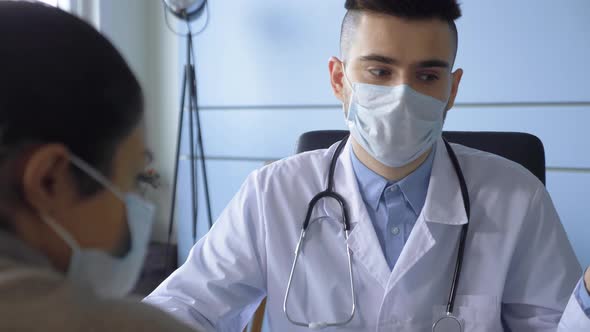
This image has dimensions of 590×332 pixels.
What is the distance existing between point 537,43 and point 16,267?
6.63 feet

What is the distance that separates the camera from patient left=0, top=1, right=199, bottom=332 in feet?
1.57

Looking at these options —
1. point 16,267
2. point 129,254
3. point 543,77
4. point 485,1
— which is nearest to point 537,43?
point 543,77

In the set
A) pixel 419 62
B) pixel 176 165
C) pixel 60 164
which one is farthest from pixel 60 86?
pixel 176 165

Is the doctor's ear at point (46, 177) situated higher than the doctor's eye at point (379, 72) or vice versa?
the doctor's eye at point (379, 72)

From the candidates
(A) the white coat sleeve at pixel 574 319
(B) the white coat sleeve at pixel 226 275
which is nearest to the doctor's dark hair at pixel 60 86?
(B) the white coat sleeve at pixel 226 275

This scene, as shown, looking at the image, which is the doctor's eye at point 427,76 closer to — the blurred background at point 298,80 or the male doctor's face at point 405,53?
the male doctor's face at point 405,53

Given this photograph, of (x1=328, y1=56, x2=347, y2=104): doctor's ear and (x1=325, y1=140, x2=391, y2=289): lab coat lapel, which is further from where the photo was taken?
(x1=328, y1=56, x2=347, y2=104): doctor's ear

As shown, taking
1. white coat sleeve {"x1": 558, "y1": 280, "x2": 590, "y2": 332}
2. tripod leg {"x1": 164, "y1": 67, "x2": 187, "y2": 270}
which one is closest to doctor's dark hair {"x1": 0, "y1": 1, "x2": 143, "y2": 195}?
white coat sleeve {"x1": 558, "y1": 280, "x2": 590, "y2": 332}

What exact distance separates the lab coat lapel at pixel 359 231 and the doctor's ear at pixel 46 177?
70 centimetres

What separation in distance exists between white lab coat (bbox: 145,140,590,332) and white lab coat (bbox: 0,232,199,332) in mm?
561

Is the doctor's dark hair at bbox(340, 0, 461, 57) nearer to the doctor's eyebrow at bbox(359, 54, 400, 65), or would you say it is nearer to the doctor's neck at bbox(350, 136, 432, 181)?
the doctor's eyebrow at bbox(359, 54, 400, 65)

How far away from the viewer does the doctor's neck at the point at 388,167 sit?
4.04 feet

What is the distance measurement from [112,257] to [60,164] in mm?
168

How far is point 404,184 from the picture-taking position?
1.21 m
